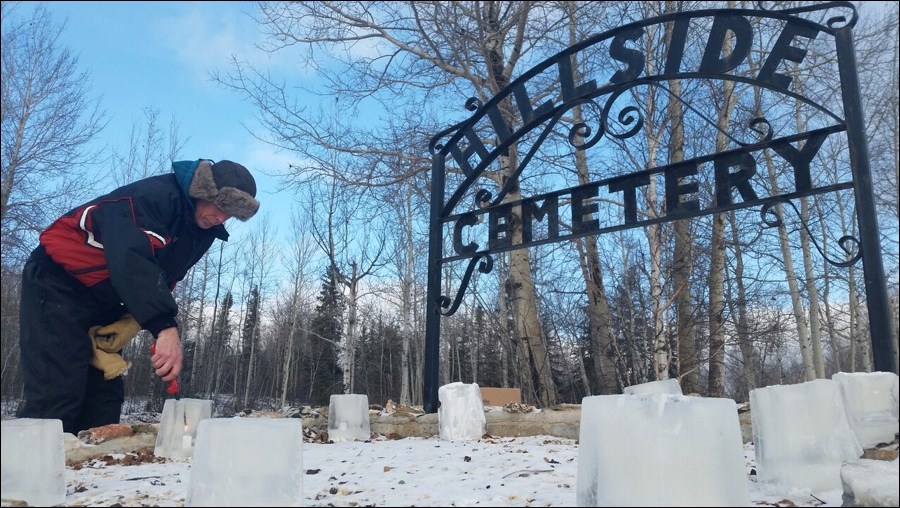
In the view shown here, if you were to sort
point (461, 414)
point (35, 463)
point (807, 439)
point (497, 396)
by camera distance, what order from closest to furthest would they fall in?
point (35, 463), point (807, 439), point (461, 414), point (497, 396)

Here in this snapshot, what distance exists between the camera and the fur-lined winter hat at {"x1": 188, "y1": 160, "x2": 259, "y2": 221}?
2.99 m

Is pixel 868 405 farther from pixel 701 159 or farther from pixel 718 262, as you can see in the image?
pixel 718 262

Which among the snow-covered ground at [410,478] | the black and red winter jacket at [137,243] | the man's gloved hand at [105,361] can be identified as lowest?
the snow-covered ground at [410,478]

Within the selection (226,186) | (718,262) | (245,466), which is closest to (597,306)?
(718,262)

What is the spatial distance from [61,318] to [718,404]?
253 centimetres

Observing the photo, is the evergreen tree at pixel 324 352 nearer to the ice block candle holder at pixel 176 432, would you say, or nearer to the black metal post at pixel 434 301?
the black metal post at pixel 434 301

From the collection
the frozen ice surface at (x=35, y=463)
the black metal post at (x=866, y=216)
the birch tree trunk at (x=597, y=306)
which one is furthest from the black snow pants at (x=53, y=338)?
the birch tree trunk at (x=597, y=306)

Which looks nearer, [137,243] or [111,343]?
[137,243]

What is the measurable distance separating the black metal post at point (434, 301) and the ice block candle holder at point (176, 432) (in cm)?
157

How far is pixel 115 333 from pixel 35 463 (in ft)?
3.89

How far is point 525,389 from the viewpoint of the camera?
29.1 ft

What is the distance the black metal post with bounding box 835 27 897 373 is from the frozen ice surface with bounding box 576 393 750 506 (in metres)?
1.44

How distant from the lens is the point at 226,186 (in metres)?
3.06

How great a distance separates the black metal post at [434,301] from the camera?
4.24 meters
